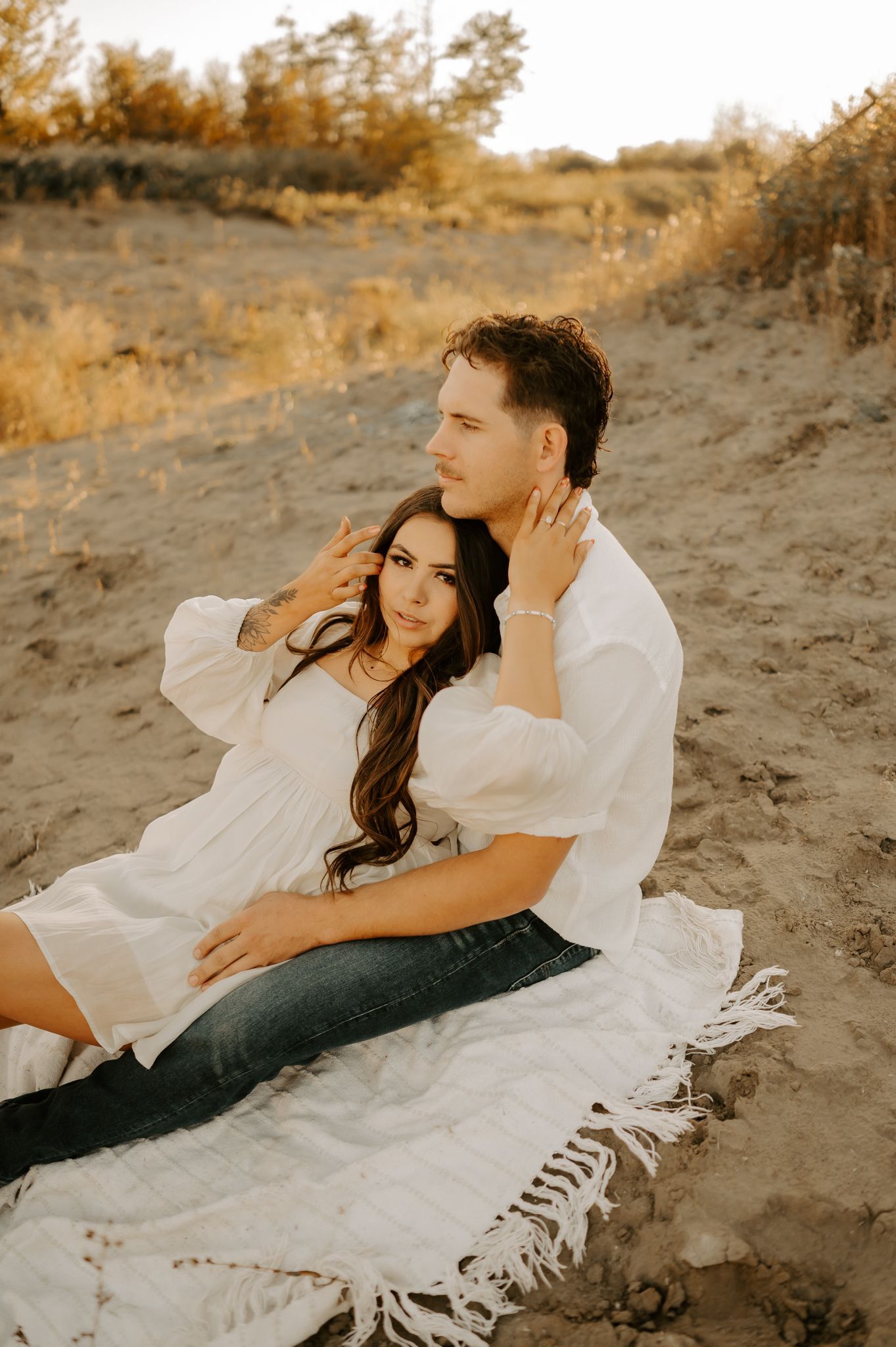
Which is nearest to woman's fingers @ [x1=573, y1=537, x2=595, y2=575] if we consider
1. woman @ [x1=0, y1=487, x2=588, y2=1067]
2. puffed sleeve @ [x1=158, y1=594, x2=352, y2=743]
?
woman @ [x1=0, y1=487, x2=588, y2=1067]

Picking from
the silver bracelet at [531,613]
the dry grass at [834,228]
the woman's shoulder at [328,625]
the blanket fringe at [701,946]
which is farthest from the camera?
the dry grass at [834,228]

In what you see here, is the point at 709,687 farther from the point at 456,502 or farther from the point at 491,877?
the point at 491,877

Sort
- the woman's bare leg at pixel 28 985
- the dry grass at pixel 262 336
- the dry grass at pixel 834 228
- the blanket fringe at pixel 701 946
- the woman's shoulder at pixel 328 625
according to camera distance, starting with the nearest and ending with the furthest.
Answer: the woman's bare leg at pixel 28 985, the blanket fringe at pixel 701 946, the woman's shoulder at pixel 328 625, the dry grass at pixel 834 228, the dry grass at pixel 262 336

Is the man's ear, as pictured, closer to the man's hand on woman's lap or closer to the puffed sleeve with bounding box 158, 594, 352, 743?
the puffed sleeve with bounding box 158, 594, 352, 743

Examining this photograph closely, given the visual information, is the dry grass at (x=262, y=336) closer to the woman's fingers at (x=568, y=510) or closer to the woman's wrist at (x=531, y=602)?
the woman's fingers at (x=568, y=510)

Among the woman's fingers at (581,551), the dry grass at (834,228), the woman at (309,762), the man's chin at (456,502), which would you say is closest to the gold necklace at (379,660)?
the woman at (309,762)

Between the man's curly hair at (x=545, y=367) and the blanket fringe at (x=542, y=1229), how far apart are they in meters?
1.64

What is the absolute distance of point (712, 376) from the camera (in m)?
6.73

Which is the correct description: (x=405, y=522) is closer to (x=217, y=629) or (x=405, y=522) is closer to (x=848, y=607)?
(x=217, y=629)

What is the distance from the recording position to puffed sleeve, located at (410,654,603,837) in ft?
6.72

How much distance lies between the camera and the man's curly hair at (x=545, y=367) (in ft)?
8.29

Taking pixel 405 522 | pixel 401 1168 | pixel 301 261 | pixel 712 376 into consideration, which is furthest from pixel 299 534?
pixel 301 261

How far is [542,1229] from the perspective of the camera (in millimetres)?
2230

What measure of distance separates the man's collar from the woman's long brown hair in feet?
0.15
